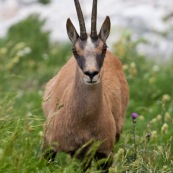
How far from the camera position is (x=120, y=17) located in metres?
19.1

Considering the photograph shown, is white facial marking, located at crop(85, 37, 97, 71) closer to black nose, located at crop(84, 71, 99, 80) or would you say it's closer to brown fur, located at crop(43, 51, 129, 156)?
black nose, located at crop(84, 71, 99, 80)

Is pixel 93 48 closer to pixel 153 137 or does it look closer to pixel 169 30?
pixel 153 137

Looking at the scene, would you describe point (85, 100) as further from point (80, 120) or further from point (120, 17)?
point (120, 17)

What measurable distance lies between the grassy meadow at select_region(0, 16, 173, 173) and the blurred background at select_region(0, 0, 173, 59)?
0.80m

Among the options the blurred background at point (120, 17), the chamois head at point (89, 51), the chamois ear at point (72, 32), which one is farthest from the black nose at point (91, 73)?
the blurred background at point (120, 17)

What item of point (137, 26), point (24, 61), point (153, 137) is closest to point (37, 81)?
point (24, 61)

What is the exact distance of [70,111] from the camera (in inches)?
332

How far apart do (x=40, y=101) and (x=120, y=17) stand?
703 centimetres

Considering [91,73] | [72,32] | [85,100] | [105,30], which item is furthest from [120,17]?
[91,73]

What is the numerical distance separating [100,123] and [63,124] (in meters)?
0.38

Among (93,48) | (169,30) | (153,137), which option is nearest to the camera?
(93,48)

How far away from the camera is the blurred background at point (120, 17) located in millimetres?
18031

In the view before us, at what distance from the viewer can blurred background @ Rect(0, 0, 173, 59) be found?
59.2ft

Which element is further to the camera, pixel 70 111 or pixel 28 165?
pixel 70 111
